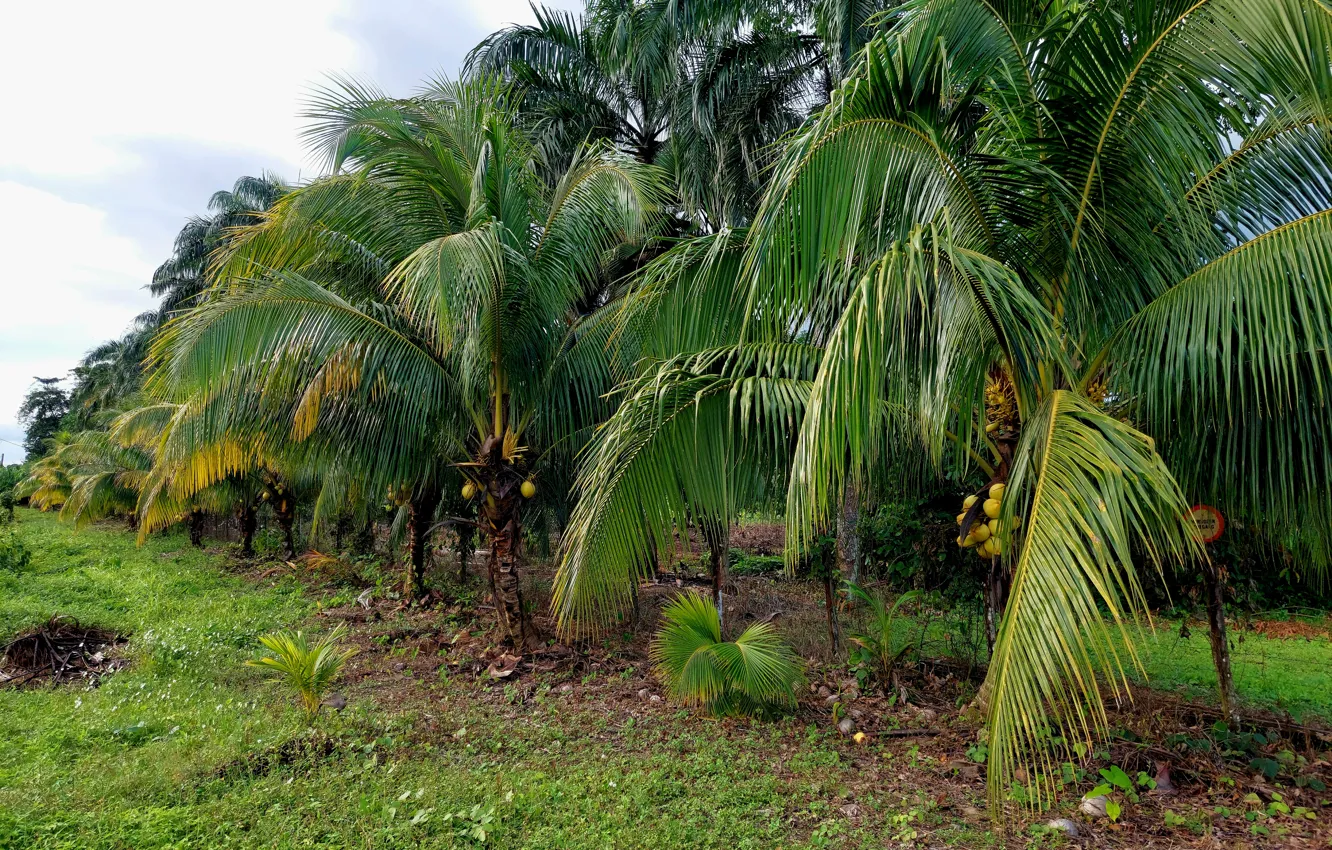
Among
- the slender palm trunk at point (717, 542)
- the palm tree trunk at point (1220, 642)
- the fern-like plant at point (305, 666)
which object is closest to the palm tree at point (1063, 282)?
the slender palm trunk at point (717, 542)

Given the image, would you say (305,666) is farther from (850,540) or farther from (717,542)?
(850,540)

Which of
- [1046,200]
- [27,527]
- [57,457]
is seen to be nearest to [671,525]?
[1046,200]

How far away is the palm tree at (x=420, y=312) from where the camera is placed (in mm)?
6086

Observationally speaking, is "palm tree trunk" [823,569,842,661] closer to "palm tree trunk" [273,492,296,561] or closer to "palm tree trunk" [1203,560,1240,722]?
"palm tree trunk" [1203,560,1240,722]

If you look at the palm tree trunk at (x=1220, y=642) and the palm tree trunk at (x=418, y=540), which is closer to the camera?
the palm tree trunk at (x=1220, y=642)

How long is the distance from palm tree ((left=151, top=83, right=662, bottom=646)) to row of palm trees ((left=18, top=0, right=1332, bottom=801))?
0.12 ft

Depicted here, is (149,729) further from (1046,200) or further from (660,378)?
(1046,200)

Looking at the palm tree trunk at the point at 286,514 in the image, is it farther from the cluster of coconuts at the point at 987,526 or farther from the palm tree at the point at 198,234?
the palm tree at the point at 198,234

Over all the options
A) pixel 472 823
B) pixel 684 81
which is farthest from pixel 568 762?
pixel 684 81

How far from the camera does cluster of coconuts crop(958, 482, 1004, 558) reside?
14.6 ft

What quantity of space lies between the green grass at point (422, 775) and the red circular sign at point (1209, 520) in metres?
2.18

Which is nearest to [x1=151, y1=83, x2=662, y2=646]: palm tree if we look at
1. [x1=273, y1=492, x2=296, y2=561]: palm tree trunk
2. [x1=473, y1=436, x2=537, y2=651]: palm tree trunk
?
[x1=473, y1=436, x2=537, y2=651]: palm tree trunk

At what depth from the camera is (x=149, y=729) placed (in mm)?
5293

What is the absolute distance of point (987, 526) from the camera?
15.5 feet
